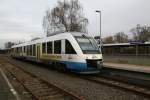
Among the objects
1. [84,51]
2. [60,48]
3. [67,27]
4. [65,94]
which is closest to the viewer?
[65,94]

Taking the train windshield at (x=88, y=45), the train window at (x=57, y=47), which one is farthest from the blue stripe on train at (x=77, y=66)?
the train window at (x=57, y=47)

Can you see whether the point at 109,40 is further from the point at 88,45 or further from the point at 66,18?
the point at 88,45

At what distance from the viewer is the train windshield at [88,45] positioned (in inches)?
599

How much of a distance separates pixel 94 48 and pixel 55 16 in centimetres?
3093

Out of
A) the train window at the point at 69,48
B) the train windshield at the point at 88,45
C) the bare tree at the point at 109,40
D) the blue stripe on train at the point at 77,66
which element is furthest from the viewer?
the bare tree at the point at 109,40

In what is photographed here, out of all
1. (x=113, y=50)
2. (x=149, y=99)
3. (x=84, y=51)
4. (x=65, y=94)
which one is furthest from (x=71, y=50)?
(x=113, y=50)

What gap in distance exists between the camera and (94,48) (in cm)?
1583

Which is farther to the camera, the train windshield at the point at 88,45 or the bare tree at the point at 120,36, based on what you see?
the bare tree at the point at 120,36

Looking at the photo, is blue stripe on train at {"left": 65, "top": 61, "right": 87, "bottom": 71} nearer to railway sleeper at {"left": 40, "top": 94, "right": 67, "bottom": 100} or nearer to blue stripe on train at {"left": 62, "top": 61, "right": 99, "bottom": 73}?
blue stripe on train at {"left": 62, "top": 61, "right": 99, "bottom": 73}

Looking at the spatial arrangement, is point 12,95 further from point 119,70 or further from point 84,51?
point 119,70

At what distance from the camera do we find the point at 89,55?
49.0 ft

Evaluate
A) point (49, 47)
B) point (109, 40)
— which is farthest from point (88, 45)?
point (109, 40)

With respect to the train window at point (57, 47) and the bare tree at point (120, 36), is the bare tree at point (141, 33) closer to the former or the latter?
the bare tree at point (120, 36)

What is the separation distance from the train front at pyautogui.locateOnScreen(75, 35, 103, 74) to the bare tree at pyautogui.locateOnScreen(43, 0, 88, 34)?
2644 cm
